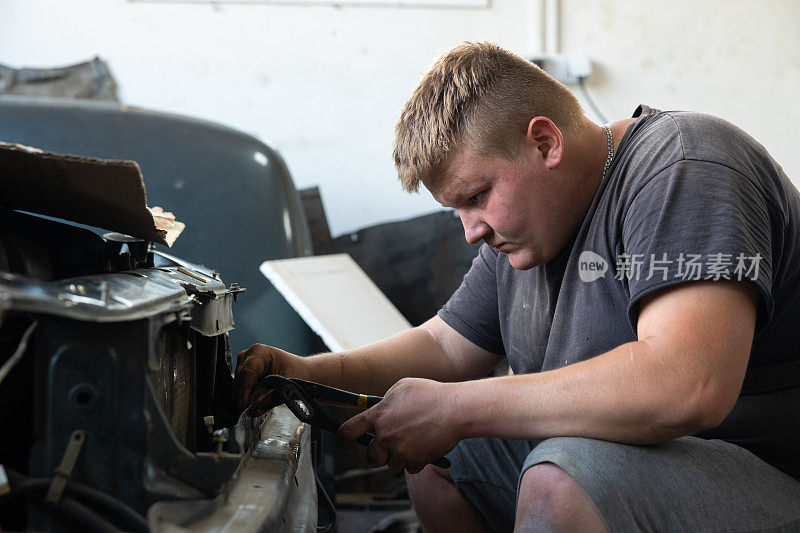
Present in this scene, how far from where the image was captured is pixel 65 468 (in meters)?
0.70

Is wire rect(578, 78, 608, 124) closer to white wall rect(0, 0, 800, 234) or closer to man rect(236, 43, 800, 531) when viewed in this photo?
white wall rect(0, 0, 800, 234)

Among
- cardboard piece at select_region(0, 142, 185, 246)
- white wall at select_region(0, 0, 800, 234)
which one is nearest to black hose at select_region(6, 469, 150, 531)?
cardboard piece at select_region(0, 142, 185, 246)

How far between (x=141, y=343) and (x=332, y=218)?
217 centimetres

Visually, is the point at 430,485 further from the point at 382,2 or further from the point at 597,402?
the point at 382,2

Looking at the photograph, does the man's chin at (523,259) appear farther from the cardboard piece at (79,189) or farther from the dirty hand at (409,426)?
the cardboard piece at (79,189)

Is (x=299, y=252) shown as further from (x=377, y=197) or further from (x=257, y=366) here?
(x=257, y=366)

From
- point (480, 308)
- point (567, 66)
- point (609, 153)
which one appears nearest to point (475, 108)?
point (609, 153)

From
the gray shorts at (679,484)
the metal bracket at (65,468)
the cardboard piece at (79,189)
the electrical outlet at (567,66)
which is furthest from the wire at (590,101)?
the metal bracket at (65,468)

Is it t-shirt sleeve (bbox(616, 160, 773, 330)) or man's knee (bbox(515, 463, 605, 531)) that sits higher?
t-shirt sleeve (bbox(616, 160, 773, 330))

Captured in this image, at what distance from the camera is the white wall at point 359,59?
8.96 ft

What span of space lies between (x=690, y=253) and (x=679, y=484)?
0.99ft

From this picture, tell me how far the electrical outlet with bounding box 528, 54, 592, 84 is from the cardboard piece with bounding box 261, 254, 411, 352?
1188mm

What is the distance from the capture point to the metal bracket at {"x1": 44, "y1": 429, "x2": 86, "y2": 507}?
0.68 metres

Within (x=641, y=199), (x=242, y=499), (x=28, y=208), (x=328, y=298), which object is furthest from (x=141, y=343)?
(x=328, y=298)
